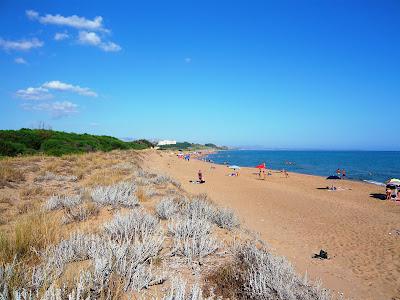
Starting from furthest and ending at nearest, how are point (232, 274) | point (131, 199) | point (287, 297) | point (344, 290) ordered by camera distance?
point (131, 199)
point (344, 290)
point (232, 274)
point (287, 297)

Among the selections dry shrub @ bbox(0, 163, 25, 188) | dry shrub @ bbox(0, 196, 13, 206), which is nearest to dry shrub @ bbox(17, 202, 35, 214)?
dry shrub @ bbox(0, 196, 13, 206)

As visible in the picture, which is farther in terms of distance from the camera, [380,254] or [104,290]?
[380,254]

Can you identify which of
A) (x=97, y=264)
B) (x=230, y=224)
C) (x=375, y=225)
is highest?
(x=97, y=264)

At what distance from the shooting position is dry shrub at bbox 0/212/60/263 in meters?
3.37

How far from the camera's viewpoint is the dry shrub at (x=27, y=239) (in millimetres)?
3369

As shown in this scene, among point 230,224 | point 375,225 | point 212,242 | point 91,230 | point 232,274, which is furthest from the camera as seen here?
point 375,225

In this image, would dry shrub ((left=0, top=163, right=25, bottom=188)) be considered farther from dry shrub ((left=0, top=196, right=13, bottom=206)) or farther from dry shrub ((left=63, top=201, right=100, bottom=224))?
dry shrub ((left=63, top=201, right=100, bottom=224))

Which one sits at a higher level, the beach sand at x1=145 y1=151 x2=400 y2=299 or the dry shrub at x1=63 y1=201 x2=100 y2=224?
the dry shrub at x1=63 y1=201 x2=100 y2=224

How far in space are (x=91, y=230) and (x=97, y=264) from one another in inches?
88.2

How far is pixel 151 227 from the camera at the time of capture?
4.87m

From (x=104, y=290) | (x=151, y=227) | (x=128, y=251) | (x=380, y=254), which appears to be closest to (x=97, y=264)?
(x=104, y=290)

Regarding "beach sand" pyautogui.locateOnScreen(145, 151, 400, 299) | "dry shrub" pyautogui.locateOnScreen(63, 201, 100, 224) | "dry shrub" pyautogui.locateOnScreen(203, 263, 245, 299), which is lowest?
"beach sand" pyautogui.locateOnScreen(145, 151, 400, 299)

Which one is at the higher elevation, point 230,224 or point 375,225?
point 230,224

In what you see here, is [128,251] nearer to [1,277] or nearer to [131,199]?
[1,277]
